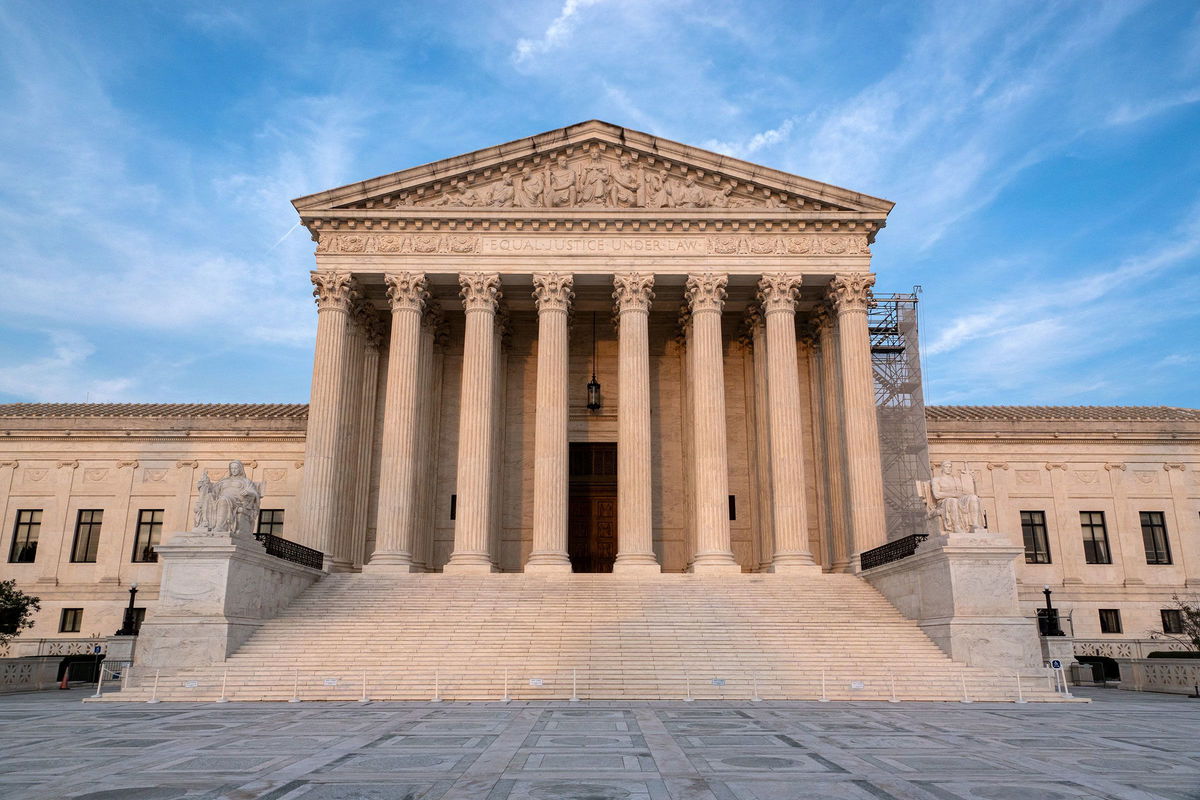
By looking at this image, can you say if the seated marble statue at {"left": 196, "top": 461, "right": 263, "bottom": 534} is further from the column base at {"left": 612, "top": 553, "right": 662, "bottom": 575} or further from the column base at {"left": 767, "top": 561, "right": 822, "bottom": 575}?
the column base at {"left": 767, "top": 561, "right": 822, "bottom": 575}

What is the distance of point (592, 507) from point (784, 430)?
9.97 meters

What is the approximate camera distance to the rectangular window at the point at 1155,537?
3945 cm

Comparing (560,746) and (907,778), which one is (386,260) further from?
(907,778)

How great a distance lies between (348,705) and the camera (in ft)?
60.6

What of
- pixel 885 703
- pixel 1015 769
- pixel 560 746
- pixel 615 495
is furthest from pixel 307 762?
pixel 615 495

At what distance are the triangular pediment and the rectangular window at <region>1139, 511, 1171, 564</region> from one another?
2075 centimetres

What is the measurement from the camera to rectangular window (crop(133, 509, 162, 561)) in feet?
130

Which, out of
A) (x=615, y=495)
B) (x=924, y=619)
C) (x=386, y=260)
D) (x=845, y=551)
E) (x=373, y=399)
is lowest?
(x=924, y=619)

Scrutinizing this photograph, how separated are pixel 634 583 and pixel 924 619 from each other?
903cm

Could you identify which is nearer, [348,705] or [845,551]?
[348,705]

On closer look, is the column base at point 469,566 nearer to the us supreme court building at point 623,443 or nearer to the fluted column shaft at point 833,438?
the us supreme court building at point 623,443

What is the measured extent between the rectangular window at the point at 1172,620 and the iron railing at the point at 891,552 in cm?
1824

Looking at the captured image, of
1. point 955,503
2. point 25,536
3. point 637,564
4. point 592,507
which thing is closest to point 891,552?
point 955,503

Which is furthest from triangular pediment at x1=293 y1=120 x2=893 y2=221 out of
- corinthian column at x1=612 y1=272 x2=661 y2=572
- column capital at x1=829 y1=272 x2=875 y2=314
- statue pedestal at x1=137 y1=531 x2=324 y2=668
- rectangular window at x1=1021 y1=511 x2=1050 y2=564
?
rectangular window at x1=1021 y1=511 x2=1050 y2=564
